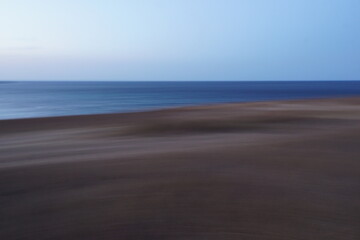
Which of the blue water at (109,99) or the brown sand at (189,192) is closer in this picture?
the brown sand at (189,192)

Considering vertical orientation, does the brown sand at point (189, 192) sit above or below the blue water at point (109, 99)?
above

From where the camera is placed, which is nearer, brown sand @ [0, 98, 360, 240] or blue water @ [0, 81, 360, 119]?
brown sand @ [0, 98, 360, 240]

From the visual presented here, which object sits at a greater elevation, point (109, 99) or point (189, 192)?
point (189, 192)

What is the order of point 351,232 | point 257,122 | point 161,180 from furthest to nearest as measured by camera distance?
point 257,122 < point 161,180 < point 351,232

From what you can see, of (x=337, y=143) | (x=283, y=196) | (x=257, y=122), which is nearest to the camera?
(x=283, y=196)

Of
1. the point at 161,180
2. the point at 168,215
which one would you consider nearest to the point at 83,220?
the point at 168,215

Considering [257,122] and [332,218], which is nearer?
[332,218]

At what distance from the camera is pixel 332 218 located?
4559mm

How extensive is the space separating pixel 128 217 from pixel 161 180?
4.15 ft

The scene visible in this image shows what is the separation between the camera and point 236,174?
240 inches

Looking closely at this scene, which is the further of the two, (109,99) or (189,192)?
(109,99)

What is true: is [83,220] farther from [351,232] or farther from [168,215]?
[351,232]

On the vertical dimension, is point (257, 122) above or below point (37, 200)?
below

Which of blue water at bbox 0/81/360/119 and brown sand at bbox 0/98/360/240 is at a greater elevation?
brown sand at bbox 0/98/360/240
